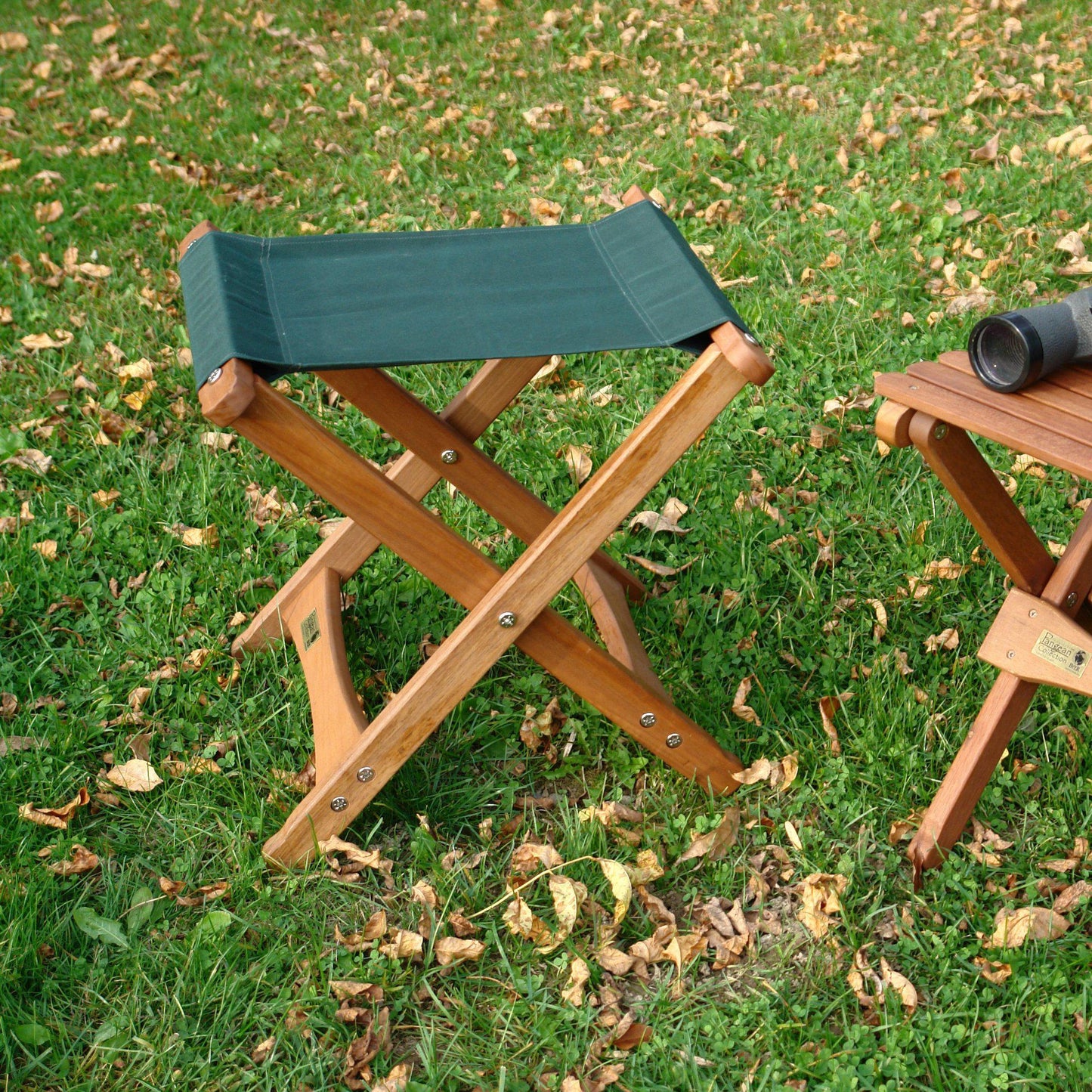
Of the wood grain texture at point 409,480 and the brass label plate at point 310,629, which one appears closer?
the wood grain texture at point 409,480

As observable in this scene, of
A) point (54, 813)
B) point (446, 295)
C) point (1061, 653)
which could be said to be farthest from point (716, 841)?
point (54, 813)

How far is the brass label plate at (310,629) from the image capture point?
8.33 feet

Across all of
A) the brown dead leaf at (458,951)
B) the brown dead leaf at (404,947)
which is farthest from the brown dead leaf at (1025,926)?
the brown dead leaf at (404,947)

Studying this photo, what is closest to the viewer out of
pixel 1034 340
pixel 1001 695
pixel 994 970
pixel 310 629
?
pixel 1034 340

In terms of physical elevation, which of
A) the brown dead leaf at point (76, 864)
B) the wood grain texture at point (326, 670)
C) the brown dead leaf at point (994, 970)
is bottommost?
the brown dead leaf at point (994, 970)

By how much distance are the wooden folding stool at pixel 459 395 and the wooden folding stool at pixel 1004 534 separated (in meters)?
0.29

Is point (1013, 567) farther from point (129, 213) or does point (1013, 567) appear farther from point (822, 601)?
point (129, 213)

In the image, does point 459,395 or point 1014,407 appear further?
point 459,395

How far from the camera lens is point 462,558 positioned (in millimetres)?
2037

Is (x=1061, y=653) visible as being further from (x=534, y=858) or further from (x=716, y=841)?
(x=534, y=858)

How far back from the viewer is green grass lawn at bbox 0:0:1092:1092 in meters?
1.94

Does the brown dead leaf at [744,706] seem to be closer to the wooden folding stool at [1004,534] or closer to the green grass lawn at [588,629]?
the green grass lawn at [588,629]

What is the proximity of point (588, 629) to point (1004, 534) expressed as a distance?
0.97m

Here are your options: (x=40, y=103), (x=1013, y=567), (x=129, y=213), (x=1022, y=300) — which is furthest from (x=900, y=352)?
(x=40, y=103)
